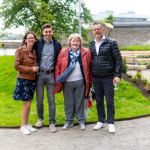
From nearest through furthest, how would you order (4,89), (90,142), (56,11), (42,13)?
(90,142) → (4,89) → (42,13) → (56,11)

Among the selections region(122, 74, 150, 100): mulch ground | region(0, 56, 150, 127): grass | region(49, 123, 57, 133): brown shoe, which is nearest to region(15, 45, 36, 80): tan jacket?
region(49, 123, 57, 133): brown shoe

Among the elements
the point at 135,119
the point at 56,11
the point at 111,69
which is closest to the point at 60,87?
the point at 111,69

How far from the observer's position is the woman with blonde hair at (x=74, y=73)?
26.4 ft

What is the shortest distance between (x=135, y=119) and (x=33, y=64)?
2418mm

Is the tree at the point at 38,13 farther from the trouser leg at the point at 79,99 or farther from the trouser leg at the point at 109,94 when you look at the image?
the trouser leg at the point at 109,94

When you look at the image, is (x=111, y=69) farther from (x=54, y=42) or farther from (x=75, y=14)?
(x=75, y=14)

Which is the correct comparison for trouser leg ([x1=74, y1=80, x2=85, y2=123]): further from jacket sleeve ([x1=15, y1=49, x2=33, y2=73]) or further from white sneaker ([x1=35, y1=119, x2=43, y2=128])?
jacket sleeve ([x1=15, y1=49, x2=33, y2=73])

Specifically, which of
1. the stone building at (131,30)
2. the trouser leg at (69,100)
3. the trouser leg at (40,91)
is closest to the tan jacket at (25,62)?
the trouser leg at (40,91)

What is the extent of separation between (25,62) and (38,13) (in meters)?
6.65

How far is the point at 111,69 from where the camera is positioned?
7.94 meters

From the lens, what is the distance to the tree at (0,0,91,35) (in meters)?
14.5

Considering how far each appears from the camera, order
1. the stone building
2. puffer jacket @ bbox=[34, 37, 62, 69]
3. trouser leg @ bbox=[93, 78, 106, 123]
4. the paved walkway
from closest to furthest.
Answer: the paved walkway
puffer jacket @ bbox=[34, 37, 62, 69]
trouser leg @ bbox=[93, 78, 106, 123]
the stone building

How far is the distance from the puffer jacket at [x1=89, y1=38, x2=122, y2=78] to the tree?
654 centimetres

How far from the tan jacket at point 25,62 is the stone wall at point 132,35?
3178 centimetres
